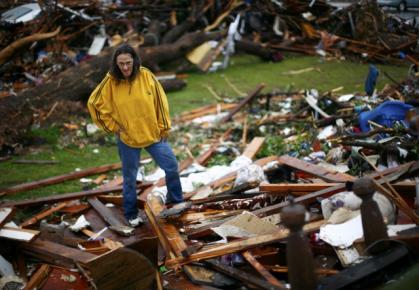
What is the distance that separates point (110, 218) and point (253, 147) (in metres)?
2.53

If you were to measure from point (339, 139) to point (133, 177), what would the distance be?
8.51 feet

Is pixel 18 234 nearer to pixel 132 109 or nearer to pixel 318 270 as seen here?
pixel 132 109

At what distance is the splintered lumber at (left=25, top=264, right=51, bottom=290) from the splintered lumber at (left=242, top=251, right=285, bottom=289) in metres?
1.91

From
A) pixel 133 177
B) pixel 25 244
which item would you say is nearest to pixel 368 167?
pixel 133 177

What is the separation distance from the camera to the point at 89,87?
9914mm

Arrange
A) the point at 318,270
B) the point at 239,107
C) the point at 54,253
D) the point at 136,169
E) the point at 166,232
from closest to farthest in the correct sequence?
the point at 318,270 < the point at 54,253 < the point at 166,232 < the point at 136,169 < the point at 239,107

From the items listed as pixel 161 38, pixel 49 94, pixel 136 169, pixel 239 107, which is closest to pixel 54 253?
pixel 136 169

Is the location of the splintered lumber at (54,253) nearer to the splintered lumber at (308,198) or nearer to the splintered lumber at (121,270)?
the splintered lumber at (121,270)

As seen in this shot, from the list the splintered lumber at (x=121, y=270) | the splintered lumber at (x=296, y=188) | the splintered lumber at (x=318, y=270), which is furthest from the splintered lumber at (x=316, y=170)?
the splintered lumber at (x=121, y=270)

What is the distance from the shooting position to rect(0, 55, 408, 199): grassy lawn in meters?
7.46

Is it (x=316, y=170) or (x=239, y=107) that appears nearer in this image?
A: (x=316, y=170)

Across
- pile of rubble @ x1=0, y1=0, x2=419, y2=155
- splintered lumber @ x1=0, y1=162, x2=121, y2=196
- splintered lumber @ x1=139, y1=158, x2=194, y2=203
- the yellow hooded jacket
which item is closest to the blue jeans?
the yellow hooded jacket

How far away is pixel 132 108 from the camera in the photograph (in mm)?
5059

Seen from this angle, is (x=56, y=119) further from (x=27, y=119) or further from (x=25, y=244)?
(x=25, y=244)
